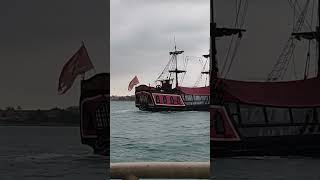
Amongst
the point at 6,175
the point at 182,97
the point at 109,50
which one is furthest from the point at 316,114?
the point at 182,97

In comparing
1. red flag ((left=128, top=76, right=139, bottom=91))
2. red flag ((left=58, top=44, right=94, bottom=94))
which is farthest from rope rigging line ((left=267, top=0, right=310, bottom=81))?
red flag ((left=128, top=76, right=139, bottom=91))

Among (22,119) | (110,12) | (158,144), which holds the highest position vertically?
(110,12)

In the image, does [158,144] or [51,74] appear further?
[158,144]

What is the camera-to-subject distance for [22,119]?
5.49m

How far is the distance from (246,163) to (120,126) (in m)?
3.76

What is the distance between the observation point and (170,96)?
12.1 m

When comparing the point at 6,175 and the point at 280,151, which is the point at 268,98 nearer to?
the point at 280,151

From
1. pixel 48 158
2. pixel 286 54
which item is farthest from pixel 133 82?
pixel 286 54

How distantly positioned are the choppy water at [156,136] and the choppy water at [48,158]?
50cm

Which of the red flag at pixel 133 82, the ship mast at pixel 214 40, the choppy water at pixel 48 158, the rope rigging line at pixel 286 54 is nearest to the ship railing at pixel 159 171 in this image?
the choppy water at pixel 48 158

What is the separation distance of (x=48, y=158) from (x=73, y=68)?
923 mm

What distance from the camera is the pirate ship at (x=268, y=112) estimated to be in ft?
17.2

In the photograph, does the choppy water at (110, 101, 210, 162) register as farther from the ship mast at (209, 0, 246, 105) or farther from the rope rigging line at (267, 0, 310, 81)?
the rope rigging line at (267, 0, 310, 81)

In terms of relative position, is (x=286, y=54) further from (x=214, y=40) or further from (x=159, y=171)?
(x=159, y=171)
